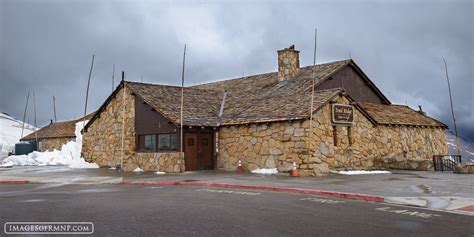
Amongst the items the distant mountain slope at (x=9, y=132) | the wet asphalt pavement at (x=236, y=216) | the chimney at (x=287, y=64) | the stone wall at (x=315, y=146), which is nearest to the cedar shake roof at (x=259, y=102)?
the chimney at (x=287, y=64)

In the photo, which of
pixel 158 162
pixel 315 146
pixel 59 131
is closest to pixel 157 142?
pixel 158 162

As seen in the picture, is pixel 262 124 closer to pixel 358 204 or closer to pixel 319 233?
pixel 358 204

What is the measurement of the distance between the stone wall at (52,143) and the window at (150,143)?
21.6 metres

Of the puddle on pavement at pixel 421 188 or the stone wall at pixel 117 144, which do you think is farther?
the stone wall at pixel 117 144

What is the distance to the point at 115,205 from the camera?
9.54 metres

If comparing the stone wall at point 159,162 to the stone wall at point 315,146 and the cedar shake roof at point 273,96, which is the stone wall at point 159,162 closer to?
the stone wall at point 315,146

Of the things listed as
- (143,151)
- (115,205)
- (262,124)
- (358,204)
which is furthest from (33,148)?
(358,204)

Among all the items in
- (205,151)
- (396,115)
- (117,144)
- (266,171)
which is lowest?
(266,171)

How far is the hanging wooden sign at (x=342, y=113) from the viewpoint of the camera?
20134 mm

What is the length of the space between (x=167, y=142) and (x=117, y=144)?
485cm

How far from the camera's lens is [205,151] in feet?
72.9

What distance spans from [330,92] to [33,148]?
120 feet

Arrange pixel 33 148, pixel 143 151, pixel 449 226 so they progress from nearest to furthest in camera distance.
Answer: pixel 449 226, pixel 143 151, pixel 33 148

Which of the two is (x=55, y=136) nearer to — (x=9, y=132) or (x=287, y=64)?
(x=9, y=132)
